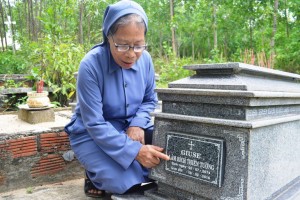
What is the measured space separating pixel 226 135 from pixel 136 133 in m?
0.66

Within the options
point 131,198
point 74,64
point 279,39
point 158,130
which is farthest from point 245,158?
point 279,39

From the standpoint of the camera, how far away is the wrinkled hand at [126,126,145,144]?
78.0 inches

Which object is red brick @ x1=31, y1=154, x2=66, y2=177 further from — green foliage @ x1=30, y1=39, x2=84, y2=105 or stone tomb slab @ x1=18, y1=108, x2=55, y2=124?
green foliage @ x1=30, y1=39, x2=84, y2=105

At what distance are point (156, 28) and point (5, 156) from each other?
18960 mm

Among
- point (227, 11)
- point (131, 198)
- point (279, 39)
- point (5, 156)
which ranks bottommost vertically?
point (131, 198)

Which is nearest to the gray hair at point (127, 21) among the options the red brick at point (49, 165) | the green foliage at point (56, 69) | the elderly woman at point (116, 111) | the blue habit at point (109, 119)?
the elderly woman at point (116, 111)

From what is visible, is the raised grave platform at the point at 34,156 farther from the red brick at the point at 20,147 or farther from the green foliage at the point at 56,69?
the green foliage at the point at 56,69

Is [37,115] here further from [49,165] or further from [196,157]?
[196,157]

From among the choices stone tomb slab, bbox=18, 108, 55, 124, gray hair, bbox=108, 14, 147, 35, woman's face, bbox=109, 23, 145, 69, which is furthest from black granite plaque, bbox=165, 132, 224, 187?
stone tomb slab, bbox=18, 108, 55, 124

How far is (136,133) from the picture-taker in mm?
1999

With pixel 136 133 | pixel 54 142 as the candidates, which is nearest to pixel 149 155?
pixel 136 133

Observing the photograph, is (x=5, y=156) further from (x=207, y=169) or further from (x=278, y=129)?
(x=278, y=129)

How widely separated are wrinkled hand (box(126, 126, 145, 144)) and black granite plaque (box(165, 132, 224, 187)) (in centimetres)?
26

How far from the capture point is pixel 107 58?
1.94 metres
